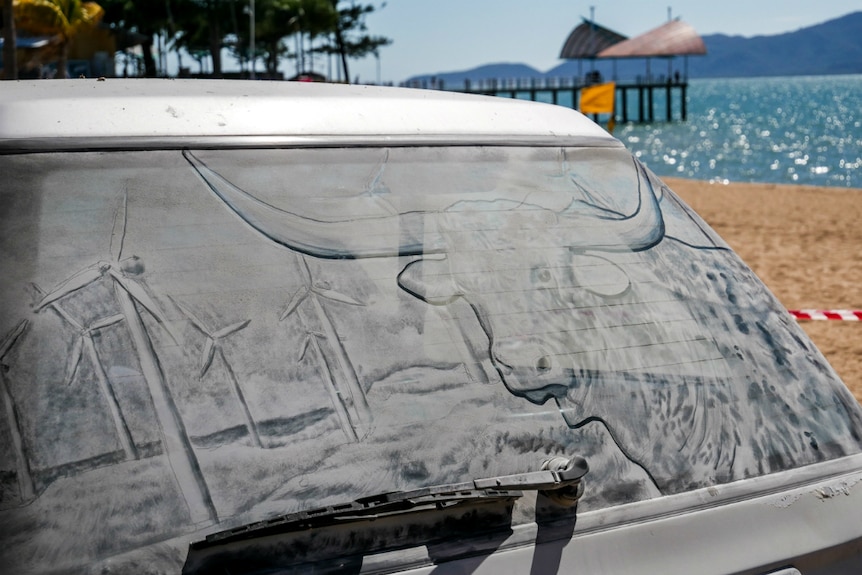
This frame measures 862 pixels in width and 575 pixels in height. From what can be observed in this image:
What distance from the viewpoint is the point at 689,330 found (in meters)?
1.67

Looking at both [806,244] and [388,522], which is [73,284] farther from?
[806,244]

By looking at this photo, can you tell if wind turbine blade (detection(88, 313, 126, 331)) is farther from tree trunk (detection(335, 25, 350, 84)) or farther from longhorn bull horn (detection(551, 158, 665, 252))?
tree trunk (detection(335, 25, 350, 84))

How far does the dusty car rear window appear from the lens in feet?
4.14

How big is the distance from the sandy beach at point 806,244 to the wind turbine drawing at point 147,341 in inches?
229

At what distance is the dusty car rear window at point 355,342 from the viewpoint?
1.26 metres

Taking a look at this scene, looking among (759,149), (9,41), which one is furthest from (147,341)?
(759,149)

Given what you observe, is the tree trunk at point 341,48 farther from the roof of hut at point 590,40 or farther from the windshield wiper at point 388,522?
the windshield wiper at point 388,522

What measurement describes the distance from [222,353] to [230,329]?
39 mm

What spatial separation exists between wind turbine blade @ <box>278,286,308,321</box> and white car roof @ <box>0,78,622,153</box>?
263 mm

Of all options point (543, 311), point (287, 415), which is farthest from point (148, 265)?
point (543, 311)

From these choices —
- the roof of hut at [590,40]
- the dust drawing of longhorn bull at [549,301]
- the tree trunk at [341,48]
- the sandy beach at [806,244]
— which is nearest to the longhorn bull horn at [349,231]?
the dust drawing of longhorn bull at [549,301]

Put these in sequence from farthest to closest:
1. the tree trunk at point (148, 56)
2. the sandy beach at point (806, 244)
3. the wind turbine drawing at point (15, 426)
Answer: the tree trunk at point (148, 56)
the sandy beach at point (806, 244)
the wind turbine drawing at point (15, 426)

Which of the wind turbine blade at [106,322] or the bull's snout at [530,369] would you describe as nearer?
the wind turbine blade at [106,322]

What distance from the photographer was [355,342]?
1.45m
